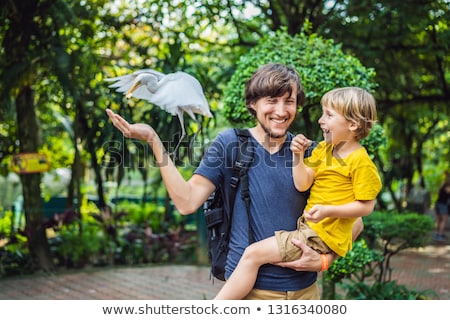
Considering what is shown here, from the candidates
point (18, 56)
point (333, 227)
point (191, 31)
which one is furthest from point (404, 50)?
point (333, 227)

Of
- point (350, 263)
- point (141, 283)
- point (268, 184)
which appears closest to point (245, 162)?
point (268, 184)

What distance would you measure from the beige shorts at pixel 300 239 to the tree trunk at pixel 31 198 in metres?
6.14

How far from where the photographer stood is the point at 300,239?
2.27 metres

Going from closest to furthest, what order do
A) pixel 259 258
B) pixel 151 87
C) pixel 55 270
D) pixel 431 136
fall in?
1. pixel 259 258
2. pixel 151 87
3. pixel 55 270
4. pixel 431 136

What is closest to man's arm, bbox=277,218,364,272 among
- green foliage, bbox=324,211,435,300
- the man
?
the man

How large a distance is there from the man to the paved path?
4.36m

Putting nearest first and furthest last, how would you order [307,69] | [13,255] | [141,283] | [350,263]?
[307,69], [350,263], [141,283], [13,255]

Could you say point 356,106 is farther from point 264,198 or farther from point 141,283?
point 141,283

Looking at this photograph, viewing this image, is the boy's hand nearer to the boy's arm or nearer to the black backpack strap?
the boy's arm

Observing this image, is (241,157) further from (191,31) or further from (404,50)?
(404,50)

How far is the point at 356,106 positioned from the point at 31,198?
6.38 metres

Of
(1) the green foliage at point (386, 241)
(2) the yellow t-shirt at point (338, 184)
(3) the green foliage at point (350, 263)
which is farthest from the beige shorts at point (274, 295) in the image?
(1) the green foliage at point (386, 241)

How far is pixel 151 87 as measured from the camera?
2.38 m

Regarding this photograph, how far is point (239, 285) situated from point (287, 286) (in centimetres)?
19
